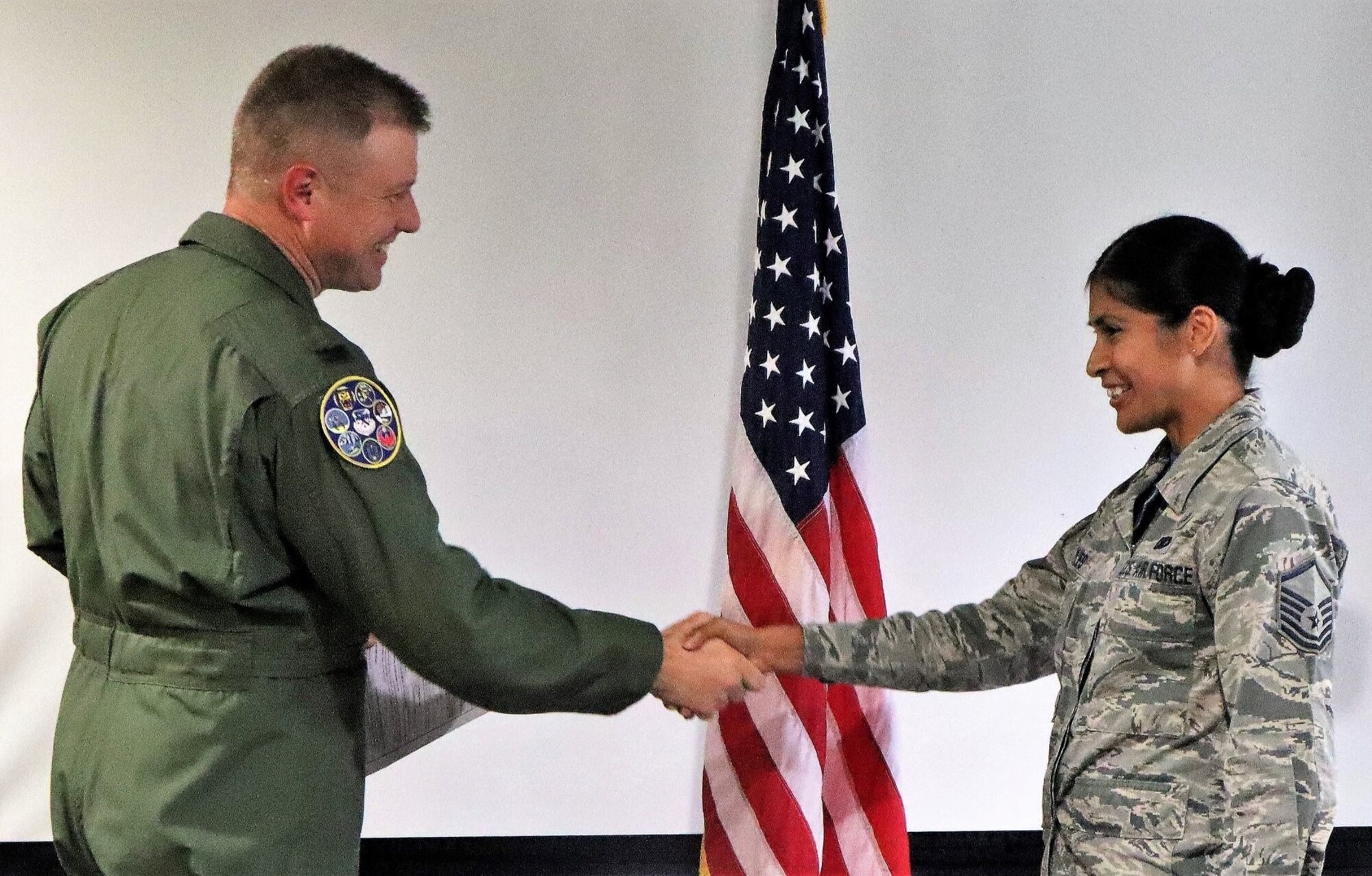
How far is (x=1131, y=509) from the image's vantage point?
1.66 metres

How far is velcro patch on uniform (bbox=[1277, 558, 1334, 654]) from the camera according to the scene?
1417 millimetres

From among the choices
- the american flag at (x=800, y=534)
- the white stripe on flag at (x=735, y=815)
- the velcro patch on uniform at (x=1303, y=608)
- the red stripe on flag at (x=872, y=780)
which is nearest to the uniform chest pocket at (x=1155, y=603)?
the velcro patch on uniform at (x=1303, y=608)

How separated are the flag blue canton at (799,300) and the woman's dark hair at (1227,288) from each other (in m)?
0.94

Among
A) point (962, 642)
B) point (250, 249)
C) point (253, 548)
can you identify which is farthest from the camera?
point (962, 642)

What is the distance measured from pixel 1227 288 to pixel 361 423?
3.82ft

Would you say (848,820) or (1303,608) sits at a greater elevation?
(1303,608)

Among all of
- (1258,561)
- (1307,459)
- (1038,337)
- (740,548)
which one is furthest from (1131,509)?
(1307,459)

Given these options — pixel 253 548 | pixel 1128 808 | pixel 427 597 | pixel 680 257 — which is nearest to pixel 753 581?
pixel 680 257

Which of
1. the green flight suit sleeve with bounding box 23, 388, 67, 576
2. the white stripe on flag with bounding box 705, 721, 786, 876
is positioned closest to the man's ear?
the green flight suit sleeve with bounding box 23, 388, 67, 576

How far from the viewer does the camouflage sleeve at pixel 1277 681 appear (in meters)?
Answer: 1.39

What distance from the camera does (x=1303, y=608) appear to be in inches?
55.9

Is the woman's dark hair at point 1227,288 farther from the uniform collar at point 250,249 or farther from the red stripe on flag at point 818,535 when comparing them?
the uniform collar at point 250,249

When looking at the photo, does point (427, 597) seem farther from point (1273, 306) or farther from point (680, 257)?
point (680, 257)

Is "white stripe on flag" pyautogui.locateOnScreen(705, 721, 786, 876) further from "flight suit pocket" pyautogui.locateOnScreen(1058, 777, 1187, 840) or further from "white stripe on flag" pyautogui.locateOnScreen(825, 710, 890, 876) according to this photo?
"flight suit pocket" pyautogui.locateOnScreen(1058, 777, 1187, 840)
